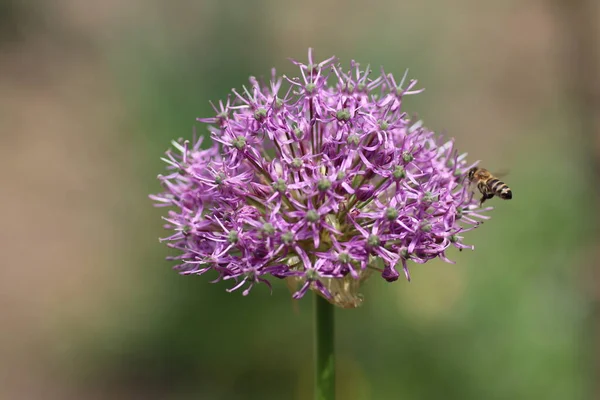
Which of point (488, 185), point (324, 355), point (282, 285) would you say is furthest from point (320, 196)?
point (282, 285)

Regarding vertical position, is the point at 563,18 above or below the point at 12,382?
above

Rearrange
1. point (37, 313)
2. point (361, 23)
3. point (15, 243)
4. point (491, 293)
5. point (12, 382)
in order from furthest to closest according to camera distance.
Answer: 1. point (361, 23)
2. point (15, 243)
3. point (37, 313)
4. point (12, 382)
5. point (491, 293)

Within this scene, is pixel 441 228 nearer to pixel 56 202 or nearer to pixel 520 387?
pixel 520 387

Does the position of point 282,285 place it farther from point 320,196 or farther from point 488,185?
point 320,196

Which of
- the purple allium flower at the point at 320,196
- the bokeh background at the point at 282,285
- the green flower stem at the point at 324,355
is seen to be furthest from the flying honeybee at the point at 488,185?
the bokeh background at the point at 282,285

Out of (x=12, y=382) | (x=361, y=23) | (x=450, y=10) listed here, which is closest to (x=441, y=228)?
(x=12, y=382)

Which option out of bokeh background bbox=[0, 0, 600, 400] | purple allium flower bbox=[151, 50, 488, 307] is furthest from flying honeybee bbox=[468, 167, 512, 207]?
bokeh background bbox=[0, 0, 600, 400]
